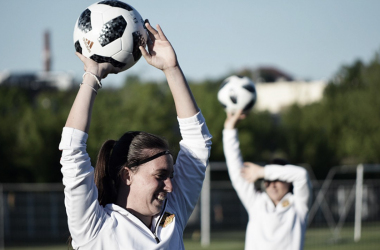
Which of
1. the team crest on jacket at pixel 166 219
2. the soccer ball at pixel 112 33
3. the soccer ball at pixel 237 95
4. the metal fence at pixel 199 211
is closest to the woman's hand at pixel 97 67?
the soccer ball at pixel 112 33

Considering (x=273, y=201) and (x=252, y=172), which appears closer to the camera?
(x=252, y=172)

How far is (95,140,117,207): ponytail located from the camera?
2.93m

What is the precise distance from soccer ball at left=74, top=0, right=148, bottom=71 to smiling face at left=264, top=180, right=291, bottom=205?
8.91ft

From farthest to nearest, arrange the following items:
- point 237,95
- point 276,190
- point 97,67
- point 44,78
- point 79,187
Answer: point 44,78
point 237,95
point 276,190
point 97,67
point 79,187

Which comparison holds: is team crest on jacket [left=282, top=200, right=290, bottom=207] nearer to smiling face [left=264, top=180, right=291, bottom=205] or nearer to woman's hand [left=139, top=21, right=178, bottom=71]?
smiling face [left=264, top=180, right=291, bottom=205]

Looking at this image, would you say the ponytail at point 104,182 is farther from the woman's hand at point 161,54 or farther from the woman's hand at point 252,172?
the woman's hand at point 252,172

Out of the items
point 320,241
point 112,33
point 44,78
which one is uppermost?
point 112,33

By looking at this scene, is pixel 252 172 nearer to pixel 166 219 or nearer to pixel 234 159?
pixel 234 159

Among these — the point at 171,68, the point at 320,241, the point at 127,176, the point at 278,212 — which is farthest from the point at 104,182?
the point at 320,241

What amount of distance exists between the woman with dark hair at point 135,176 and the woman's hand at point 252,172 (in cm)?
219

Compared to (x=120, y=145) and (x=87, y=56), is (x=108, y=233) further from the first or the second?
(x=87, y=56)

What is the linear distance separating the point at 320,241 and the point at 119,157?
16139 mm

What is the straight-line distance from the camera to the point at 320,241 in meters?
18.1

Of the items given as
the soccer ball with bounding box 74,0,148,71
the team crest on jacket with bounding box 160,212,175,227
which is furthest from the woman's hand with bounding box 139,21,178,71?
the team crest on jacket with bounding box 160,212,175,227
